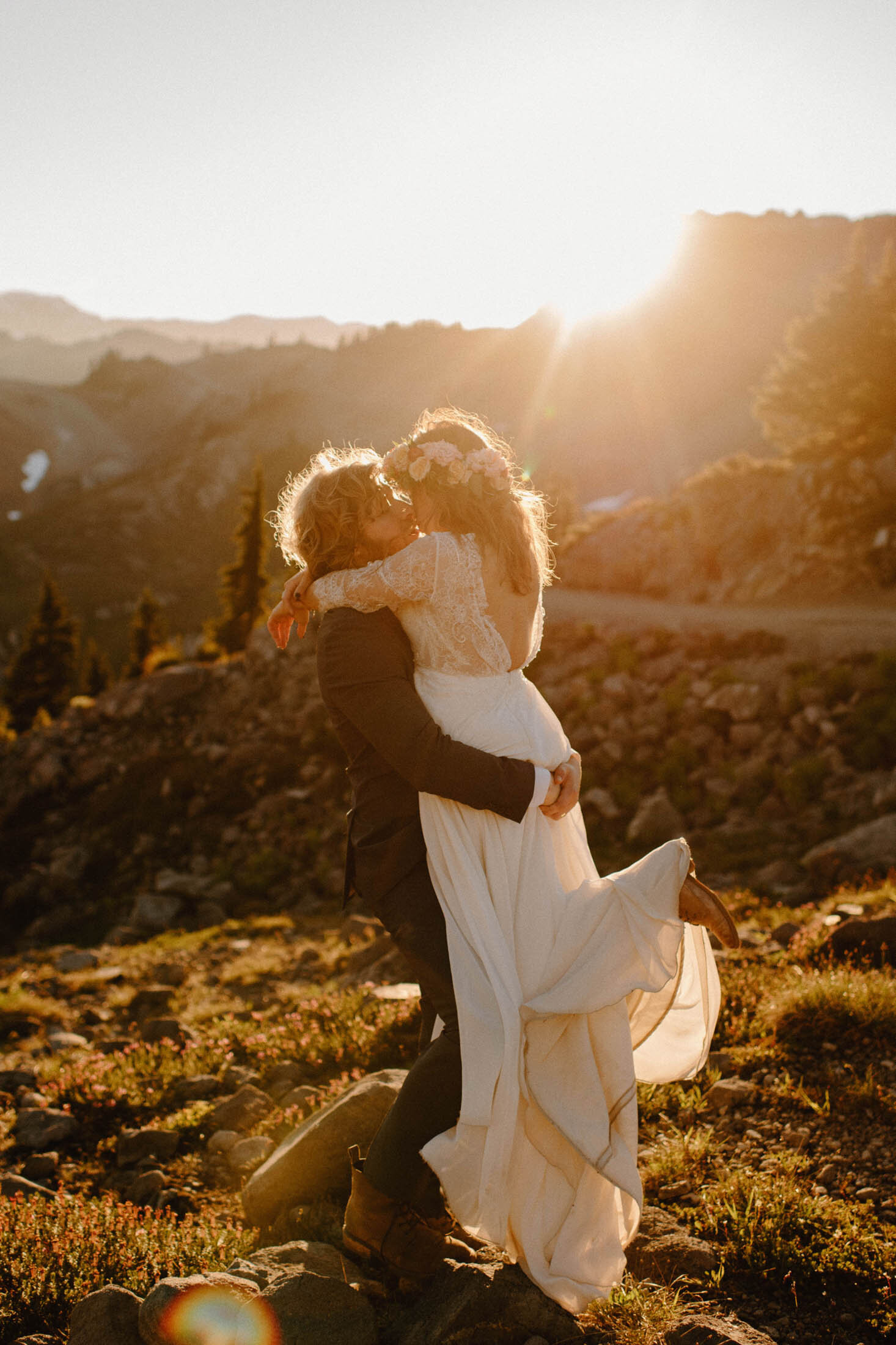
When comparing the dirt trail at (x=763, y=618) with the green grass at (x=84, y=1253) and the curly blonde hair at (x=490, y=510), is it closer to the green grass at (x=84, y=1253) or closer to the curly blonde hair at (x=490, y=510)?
the curly blonde hair at (x=490, y=510)

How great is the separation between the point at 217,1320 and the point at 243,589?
109 ft

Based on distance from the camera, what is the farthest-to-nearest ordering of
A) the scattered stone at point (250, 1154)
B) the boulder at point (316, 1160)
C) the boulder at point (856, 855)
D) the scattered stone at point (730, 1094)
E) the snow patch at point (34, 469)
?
the snow patch at point (34, 469), the boulder at point (856, 855), the scattered stone at point (250, 1154), the scattered stone at point (730, 1094), the boulder at point (316, 1160)

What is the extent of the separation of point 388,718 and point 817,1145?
2915 millimetres

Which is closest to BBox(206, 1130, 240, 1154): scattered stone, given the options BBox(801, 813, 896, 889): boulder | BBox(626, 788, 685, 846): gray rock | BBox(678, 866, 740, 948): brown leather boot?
BBox(678, 866, 740, 948): brown leather boot

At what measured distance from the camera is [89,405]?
199375 millimetres

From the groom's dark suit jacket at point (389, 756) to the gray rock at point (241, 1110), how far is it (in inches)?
111

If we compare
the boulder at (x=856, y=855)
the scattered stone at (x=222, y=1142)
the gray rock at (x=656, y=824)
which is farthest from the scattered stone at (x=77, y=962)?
the boulder at (x=856, y=855)

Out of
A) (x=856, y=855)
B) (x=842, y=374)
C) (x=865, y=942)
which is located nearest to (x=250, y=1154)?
(x=865, y=942)

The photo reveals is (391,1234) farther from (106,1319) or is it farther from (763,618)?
(763,618)

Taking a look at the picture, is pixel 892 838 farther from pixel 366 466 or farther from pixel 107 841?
pixel 107 841

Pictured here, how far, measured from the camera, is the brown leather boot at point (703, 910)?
112 inches

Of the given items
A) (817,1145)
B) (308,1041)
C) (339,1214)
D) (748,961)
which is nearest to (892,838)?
(748,961)

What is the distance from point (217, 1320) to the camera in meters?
2.70

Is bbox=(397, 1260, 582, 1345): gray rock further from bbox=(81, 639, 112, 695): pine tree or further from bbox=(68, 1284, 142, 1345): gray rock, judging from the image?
bbox=(81, 639, 112, 695): pine tree
